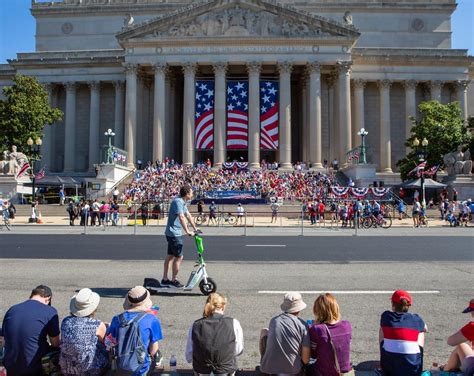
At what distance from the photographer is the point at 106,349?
5.27 metres

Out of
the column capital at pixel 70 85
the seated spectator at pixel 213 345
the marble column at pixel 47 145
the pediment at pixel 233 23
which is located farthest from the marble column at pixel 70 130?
the seated spectator at pixel 213 345

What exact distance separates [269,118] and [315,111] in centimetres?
480

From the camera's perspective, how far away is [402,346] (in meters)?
5.28

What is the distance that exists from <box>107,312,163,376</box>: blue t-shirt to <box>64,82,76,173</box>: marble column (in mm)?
54970

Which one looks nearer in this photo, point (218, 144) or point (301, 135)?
point (218, 144)

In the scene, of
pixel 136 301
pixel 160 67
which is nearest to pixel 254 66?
pixel 160 67

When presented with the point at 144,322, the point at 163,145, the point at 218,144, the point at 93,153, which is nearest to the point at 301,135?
the point at 218,144

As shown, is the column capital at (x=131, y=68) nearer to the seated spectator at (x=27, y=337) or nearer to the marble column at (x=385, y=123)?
the marble column at (x=385, y=123)

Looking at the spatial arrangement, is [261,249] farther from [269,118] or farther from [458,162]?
[269,118]

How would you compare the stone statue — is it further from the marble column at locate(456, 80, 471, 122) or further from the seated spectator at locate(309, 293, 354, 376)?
the seated spectator at locate(309, 293, 354, 376)

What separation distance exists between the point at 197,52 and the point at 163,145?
10.4 meters

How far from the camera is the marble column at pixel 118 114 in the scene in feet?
186

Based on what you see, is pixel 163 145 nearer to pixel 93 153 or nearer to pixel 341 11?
pixel 93 153

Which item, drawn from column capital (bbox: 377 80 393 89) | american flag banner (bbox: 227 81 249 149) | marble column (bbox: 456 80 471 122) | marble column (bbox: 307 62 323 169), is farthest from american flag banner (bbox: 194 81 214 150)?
marble column (bbox: 456 80 471 122)
